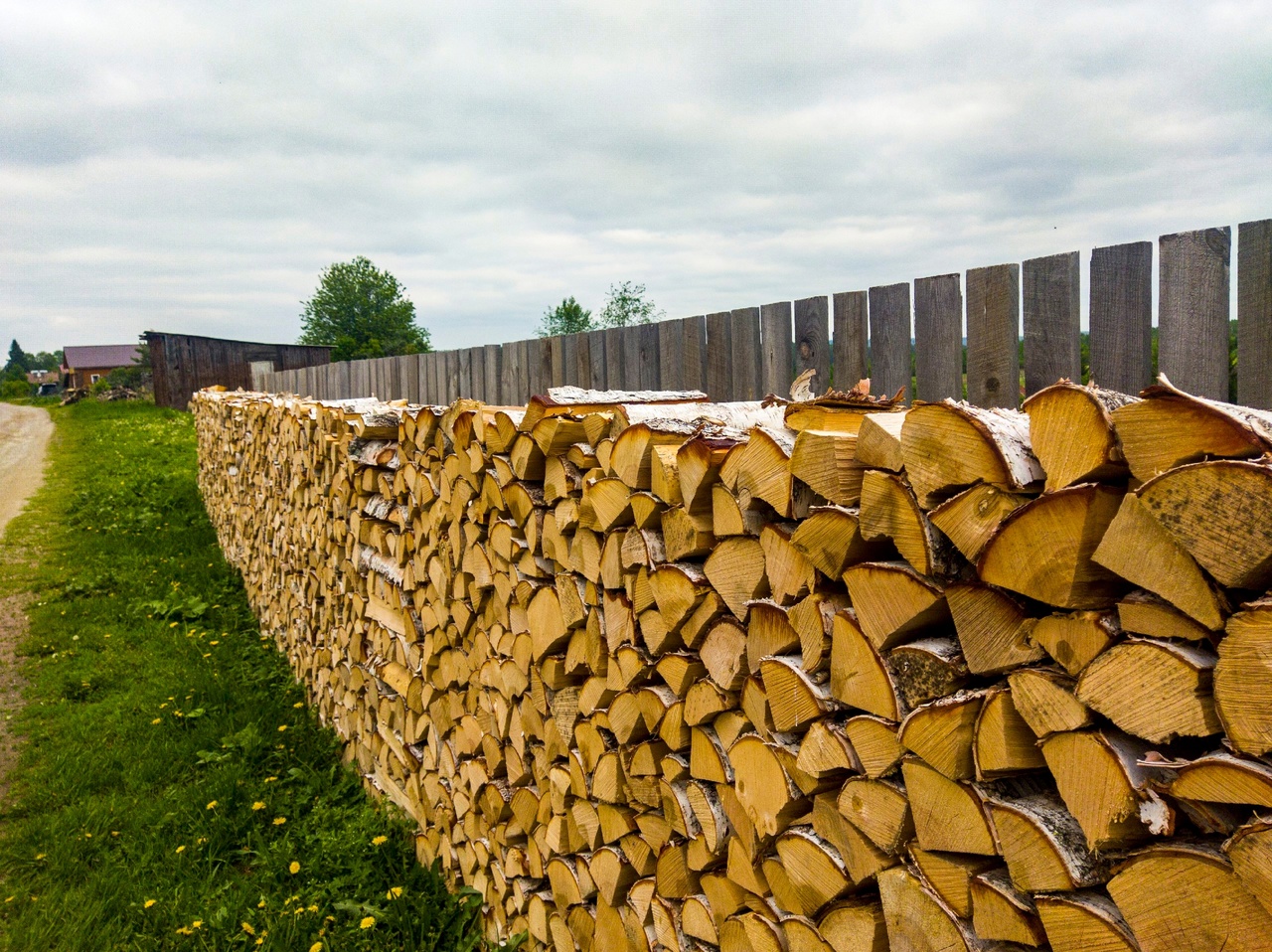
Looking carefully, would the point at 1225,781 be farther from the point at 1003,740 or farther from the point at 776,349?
the point at 776,349

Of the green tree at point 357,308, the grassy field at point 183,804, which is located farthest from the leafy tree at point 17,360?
the grassy field at point 183,804

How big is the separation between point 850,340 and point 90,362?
81334 millimetres

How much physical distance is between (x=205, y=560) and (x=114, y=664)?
2642mm

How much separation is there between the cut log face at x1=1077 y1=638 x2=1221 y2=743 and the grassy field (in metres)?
2.72

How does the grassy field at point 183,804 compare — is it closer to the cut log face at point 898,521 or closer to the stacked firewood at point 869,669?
the stacked firewood at point 869,669

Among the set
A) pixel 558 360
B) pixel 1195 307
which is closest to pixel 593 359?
pixel 558 360

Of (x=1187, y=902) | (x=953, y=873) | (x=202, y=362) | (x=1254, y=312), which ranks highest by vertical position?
(x=202, y=362)

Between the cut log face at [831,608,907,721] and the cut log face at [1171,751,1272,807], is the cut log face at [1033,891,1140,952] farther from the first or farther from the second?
the cut log face at [831,608,907,721]

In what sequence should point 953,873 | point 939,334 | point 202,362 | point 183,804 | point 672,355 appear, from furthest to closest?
point 202,362, point 183,804, point 672,355, point 939,334, point 953,873

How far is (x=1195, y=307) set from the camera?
199cm

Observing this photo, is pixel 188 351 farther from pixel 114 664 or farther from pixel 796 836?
pixel 796 836

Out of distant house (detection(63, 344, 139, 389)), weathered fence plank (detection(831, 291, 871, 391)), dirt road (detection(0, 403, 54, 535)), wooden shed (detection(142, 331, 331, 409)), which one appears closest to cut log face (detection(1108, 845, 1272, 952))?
weathered fence plank (detection(831, 291, 871, 391))

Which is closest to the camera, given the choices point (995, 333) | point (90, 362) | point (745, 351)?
point (995, 333)

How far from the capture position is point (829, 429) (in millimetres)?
1499
